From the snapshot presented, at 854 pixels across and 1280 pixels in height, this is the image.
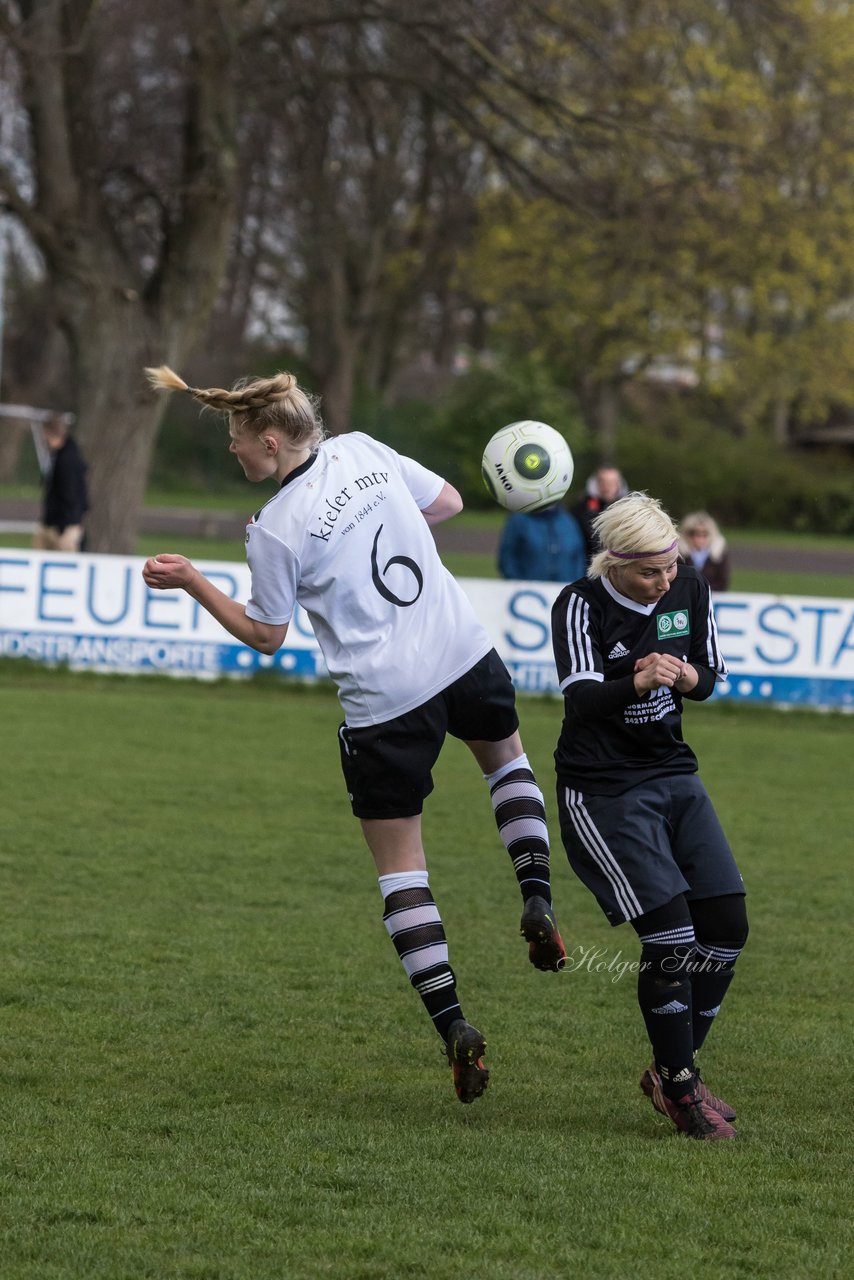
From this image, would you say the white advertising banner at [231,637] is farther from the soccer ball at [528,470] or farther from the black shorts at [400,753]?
the black shorts at [400,753]

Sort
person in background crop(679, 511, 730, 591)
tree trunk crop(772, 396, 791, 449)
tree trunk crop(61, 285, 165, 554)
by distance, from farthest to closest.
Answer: tree trunk crop(772, 396, 791, 449) < tree trunk crop(61, 285, 165, 554) < person in background crop(679, 511, 730, 591)

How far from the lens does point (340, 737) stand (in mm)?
4633

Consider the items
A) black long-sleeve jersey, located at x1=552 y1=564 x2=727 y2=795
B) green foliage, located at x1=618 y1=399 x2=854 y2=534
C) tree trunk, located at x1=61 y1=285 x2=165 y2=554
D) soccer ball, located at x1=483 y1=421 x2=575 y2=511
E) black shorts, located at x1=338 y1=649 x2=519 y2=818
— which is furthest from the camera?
green foliage, located at x1=618 y1=399 x2=854 y2=534

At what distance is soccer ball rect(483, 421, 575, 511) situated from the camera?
523 cm

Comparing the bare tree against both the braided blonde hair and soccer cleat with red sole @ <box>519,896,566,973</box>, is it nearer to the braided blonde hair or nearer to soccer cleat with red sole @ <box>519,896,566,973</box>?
the braided blonde hair

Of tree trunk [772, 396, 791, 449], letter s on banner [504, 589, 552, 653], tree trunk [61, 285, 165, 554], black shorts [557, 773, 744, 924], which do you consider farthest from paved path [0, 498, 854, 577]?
black shorts [557, 773, 744, 924]

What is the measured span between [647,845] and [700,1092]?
70 cm

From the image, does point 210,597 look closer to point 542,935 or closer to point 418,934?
point 418,934

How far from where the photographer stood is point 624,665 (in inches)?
173

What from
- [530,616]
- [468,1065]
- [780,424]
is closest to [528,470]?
[468,1065]

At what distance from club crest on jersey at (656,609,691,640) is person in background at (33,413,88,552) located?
521 inches

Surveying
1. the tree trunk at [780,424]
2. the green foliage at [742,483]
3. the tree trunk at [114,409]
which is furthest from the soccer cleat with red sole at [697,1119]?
the tree trunk at [780,424]

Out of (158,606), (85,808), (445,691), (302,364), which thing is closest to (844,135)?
(158,606)

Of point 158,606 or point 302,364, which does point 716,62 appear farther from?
point 158,606
